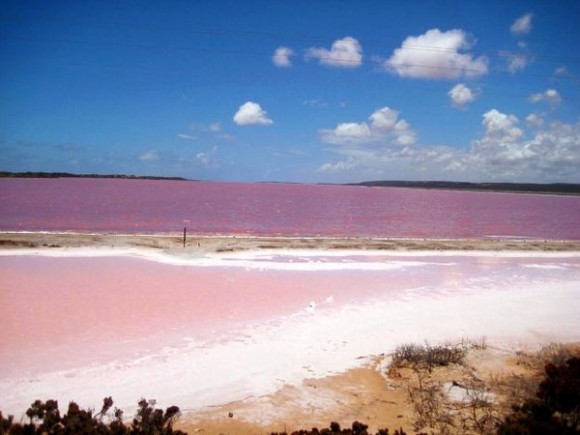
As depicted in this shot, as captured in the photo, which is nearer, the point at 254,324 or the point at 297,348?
the point at 297,348

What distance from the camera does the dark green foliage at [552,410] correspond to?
15.1 feet

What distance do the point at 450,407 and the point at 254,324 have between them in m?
5.18

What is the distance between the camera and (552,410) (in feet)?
16.8

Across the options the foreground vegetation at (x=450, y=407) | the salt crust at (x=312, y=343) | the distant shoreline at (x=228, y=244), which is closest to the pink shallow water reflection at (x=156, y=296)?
the salt crust at (x=312, y=343)

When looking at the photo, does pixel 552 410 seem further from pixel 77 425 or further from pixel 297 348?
pixel 77 425

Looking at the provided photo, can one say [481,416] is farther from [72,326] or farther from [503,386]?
[72,326]

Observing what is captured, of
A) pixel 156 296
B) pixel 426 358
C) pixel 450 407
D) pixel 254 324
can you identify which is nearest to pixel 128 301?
pixel 156 296

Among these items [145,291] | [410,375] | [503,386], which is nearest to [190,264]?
[145,291]

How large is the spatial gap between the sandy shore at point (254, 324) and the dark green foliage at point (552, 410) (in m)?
1.42

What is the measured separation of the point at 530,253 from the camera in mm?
23656

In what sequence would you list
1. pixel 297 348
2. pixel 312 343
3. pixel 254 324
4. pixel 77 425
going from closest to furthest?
pixel 77 425
pixel 297 348
pixel 312 343
pixel 254 324

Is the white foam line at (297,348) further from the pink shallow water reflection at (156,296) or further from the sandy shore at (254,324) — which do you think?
the pink shallow water reflection at (156,296)

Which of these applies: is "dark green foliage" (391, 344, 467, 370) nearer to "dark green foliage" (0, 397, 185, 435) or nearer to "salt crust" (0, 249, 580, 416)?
"salt crust" (0, 249, 580, 416)

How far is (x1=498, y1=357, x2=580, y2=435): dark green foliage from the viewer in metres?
4.59
